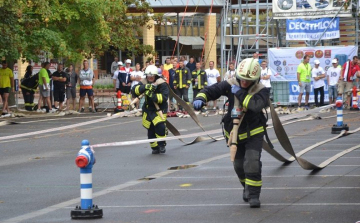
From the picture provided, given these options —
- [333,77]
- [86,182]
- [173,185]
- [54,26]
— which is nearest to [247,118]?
[173,185]

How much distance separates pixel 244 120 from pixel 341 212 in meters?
1.53

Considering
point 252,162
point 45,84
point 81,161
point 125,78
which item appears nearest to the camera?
point 81,161

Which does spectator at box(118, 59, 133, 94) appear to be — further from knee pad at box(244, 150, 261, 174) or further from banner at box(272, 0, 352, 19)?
knee pad at box(244, 150, 261, 174)

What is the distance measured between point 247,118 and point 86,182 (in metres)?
2.19

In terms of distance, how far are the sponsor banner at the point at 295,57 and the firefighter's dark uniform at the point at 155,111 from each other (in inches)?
579

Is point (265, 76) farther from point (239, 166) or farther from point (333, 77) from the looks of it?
point (239, 166)

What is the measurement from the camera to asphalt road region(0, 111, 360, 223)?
8.73 meters

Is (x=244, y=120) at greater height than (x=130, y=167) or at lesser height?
greater

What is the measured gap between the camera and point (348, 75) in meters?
27.0

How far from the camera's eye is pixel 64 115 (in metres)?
27.2

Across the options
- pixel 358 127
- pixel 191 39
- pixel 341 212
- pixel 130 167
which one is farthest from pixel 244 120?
pixel 191 39

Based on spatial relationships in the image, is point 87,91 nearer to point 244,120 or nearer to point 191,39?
point 244,120

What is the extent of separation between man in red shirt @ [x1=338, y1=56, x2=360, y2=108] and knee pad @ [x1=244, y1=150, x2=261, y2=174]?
1820cm

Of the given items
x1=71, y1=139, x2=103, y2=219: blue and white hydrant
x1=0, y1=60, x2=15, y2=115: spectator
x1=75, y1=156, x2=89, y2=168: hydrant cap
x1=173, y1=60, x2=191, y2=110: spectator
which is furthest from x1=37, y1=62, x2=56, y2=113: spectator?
x1=75, y1=156, x2=89, y2=168: hydrant cap
